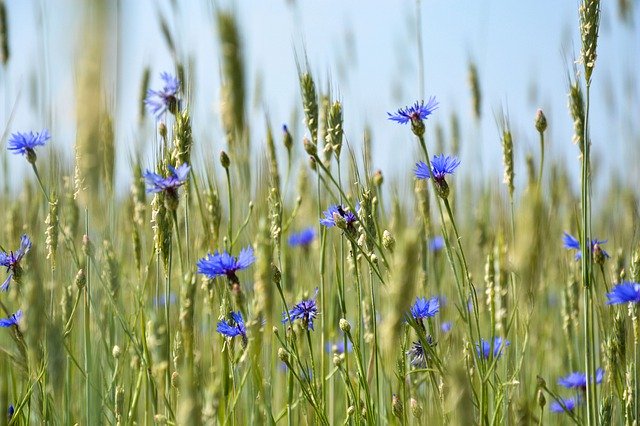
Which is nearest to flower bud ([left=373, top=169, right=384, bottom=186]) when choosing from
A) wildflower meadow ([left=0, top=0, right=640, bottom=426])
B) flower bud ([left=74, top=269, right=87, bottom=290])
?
wildflower meadow ([left=0, top=0, right=640, bottom=426])

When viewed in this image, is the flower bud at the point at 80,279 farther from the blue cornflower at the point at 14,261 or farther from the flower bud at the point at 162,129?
the flower bud at the point at 162,129

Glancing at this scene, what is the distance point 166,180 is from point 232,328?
0.25 m

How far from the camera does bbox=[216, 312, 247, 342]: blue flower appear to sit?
115 cm

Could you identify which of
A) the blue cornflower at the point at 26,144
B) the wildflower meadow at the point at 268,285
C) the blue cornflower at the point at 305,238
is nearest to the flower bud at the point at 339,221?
the wildflower meadow at the point at 268,285

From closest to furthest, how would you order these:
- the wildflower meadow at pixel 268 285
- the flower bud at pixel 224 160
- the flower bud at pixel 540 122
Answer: the wildflower meadow at pixel 268 285, the flower bud at pixel 540 122, the flower bud at pixel 224 160

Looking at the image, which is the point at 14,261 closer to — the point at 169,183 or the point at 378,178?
the point at 169,183

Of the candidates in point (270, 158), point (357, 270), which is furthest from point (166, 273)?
→ point (270, 158)

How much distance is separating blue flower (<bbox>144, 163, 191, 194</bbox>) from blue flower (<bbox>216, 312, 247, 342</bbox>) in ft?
0.74

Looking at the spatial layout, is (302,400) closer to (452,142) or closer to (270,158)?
(270,158)

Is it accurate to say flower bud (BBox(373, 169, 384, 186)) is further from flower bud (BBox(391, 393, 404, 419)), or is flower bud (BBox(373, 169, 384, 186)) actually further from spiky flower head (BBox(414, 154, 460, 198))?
flower bud (BBox(391, 393, 404, 419))

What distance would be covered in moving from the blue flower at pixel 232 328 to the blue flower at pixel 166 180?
226 millimetres

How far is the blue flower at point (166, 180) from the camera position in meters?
1.07

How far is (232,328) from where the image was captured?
1164 millimetres

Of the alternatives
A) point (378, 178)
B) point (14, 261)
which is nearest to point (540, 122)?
point (378, 178)
